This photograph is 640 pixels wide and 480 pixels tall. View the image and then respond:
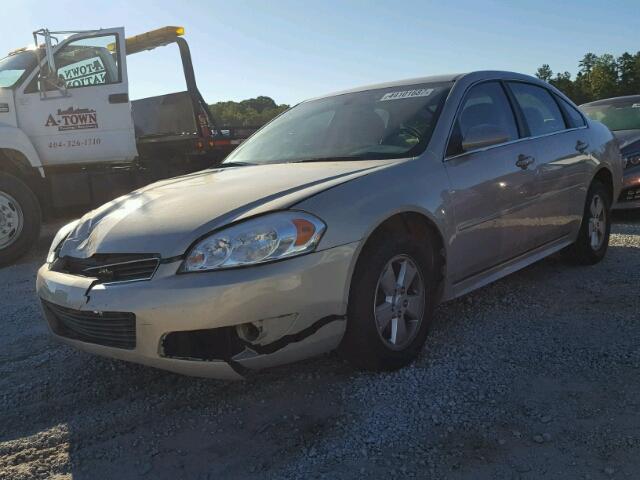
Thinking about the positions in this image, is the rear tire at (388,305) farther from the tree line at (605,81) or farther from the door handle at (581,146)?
the tree line at (605,81)

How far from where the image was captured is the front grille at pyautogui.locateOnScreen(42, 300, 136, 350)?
8.77 feet

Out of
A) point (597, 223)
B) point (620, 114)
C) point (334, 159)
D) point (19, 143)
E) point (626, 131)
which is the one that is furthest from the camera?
point (620, 114)

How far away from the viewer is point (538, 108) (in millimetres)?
4637

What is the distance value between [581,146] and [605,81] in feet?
209

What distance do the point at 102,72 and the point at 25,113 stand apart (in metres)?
1.00

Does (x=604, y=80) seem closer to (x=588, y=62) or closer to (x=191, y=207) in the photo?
(x=588, y=62)

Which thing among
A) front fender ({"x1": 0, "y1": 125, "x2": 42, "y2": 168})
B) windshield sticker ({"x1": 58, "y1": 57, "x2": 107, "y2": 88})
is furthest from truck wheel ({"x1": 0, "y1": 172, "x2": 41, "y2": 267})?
windshield sticker ({"x1": 58, "y1": 57, "x2": 107, "y2": 88})

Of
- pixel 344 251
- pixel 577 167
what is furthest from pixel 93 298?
pixel 577 167

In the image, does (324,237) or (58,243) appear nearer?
(324,237)

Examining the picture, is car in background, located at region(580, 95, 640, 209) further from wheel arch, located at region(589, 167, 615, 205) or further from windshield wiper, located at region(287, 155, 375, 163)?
windshield wiper, located at region(287, 155, 375, 163)

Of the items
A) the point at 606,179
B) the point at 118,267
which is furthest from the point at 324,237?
the point at 606,179

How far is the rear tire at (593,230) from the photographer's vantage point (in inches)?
197

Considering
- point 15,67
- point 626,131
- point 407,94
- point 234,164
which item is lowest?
point 626,131

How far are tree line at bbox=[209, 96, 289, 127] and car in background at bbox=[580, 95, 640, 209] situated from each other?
13.6ft
